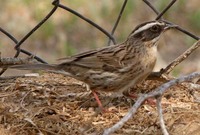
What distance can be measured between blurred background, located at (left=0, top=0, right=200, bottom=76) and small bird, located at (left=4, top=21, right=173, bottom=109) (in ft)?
8.61

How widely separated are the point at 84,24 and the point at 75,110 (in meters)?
3.80

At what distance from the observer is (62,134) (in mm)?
4867

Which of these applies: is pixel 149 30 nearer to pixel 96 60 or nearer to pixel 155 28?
pixel 155 28

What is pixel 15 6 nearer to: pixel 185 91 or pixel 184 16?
pixel 184 16

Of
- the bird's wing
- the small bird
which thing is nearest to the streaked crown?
the small bird

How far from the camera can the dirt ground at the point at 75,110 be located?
16.1 ft

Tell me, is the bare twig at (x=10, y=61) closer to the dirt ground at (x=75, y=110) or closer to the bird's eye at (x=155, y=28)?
the dirt ground at (x=75, y=110)

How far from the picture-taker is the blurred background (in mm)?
8422

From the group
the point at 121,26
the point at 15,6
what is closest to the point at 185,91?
the point at 121,26

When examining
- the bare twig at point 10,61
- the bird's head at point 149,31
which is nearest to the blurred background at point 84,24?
the bird's head at point 149,31

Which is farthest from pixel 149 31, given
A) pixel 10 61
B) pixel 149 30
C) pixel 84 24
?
pixel 84 24

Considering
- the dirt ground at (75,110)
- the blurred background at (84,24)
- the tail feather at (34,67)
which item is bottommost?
the dirt ground at (75,110)

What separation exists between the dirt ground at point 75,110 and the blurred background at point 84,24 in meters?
2.57

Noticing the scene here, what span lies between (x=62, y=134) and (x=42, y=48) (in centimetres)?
373
